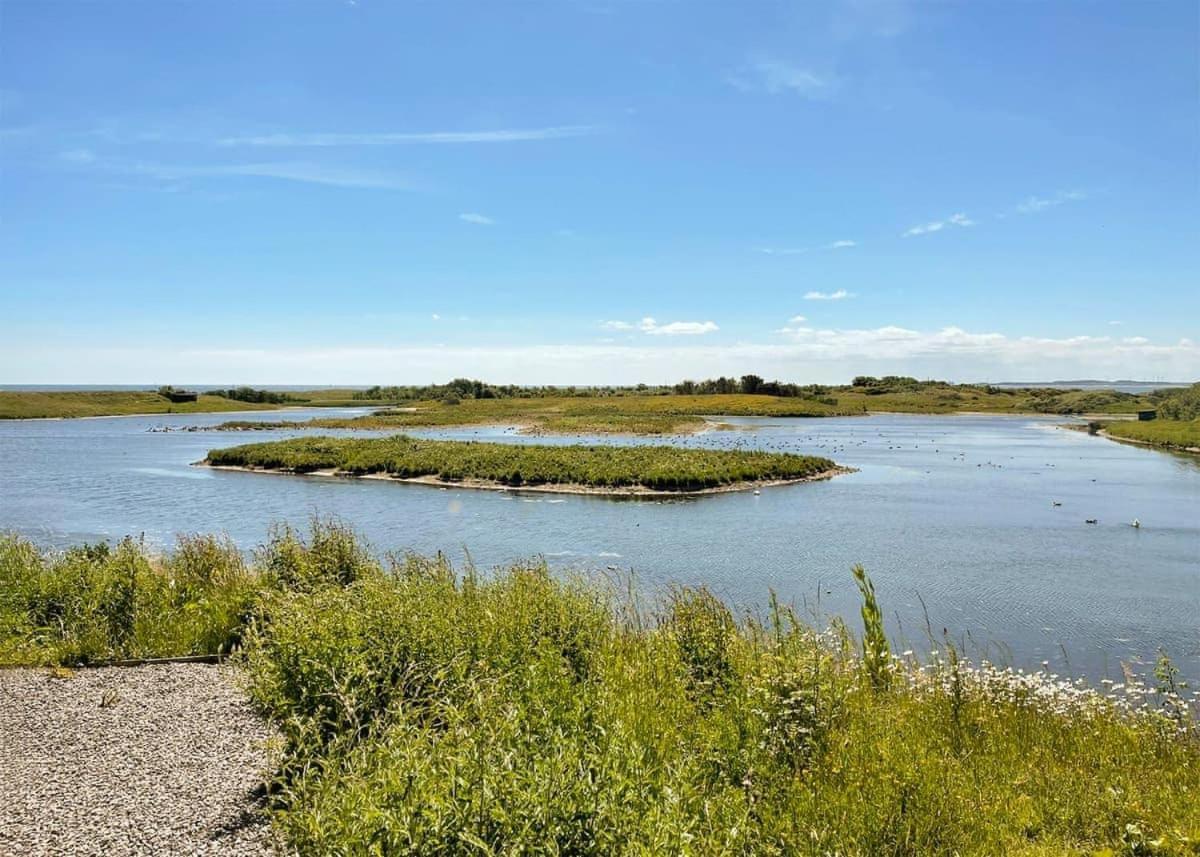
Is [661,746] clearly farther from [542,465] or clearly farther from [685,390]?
[685,390]

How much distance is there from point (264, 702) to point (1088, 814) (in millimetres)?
7274

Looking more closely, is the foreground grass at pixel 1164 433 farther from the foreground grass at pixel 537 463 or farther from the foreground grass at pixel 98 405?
the foreground grass at pixel 98 405

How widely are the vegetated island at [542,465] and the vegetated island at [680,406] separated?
26.7 m

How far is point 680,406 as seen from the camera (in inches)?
4574

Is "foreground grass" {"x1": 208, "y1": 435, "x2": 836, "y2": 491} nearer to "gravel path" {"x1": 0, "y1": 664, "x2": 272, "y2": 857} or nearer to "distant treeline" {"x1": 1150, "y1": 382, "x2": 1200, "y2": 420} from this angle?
"gravel path" {"x1": 0, "y1": 664, "x2": 272, "y2": 857}

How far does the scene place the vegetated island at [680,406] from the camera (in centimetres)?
8531

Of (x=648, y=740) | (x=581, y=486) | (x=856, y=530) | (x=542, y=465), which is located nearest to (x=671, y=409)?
(x=542, y=465)

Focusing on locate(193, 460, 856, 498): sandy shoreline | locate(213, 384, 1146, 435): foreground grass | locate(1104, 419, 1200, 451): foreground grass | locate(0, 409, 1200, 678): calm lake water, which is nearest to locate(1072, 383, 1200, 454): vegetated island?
locate(1104, 419, 1200, 451): foreground grass

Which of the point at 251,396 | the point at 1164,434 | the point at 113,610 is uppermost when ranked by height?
the point at 251,396

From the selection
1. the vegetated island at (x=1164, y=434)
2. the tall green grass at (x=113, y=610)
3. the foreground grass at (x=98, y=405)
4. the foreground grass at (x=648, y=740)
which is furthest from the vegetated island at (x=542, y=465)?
the foreground grass at (x=98, y=405)

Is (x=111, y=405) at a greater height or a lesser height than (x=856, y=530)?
greater

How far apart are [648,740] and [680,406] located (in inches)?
4362

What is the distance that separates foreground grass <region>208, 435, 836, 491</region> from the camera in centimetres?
3794

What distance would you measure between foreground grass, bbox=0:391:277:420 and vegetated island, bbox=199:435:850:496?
8271cm
